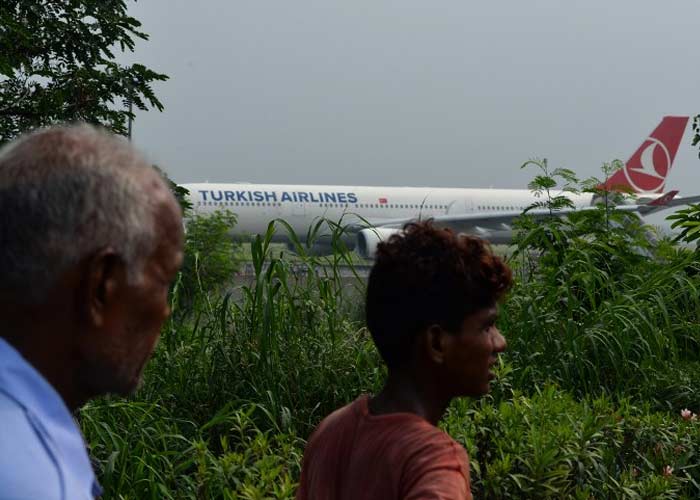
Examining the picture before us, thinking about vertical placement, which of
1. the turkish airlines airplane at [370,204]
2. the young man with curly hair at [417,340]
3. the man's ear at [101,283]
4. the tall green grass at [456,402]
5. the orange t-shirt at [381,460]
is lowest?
the turkish airlines airplane at [370,204]

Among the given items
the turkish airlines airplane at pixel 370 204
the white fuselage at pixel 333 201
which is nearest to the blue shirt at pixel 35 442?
the turkish airlines airplane at pixel 370 204

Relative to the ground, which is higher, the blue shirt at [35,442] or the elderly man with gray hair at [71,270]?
the elderly man with gray hair at [71,270]

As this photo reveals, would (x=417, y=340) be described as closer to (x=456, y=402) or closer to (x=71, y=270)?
(x=71, y=270)

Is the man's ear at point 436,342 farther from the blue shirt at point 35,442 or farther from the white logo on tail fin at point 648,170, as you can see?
the white logo on tail fin at point 648,170

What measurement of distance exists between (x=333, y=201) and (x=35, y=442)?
3470cm

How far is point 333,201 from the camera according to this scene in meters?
35.7

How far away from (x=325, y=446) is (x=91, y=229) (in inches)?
32.9

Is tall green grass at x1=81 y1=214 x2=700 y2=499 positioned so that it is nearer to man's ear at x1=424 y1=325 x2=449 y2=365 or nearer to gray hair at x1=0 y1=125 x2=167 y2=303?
man's ear at x1=424 y1=325 x2=449 y2=365

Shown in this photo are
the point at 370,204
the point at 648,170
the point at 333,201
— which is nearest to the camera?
the point at 333,201

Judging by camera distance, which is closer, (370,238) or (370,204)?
(370,238)

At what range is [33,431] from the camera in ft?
3.34

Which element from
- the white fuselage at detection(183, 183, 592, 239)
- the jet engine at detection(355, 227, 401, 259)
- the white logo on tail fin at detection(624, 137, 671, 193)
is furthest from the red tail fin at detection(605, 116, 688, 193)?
the jet engine at detection(355, 227, 401, 259)

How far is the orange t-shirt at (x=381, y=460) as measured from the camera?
1.63 meters

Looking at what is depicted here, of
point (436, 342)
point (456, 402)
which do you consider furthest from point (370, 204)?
point (436, 342)
